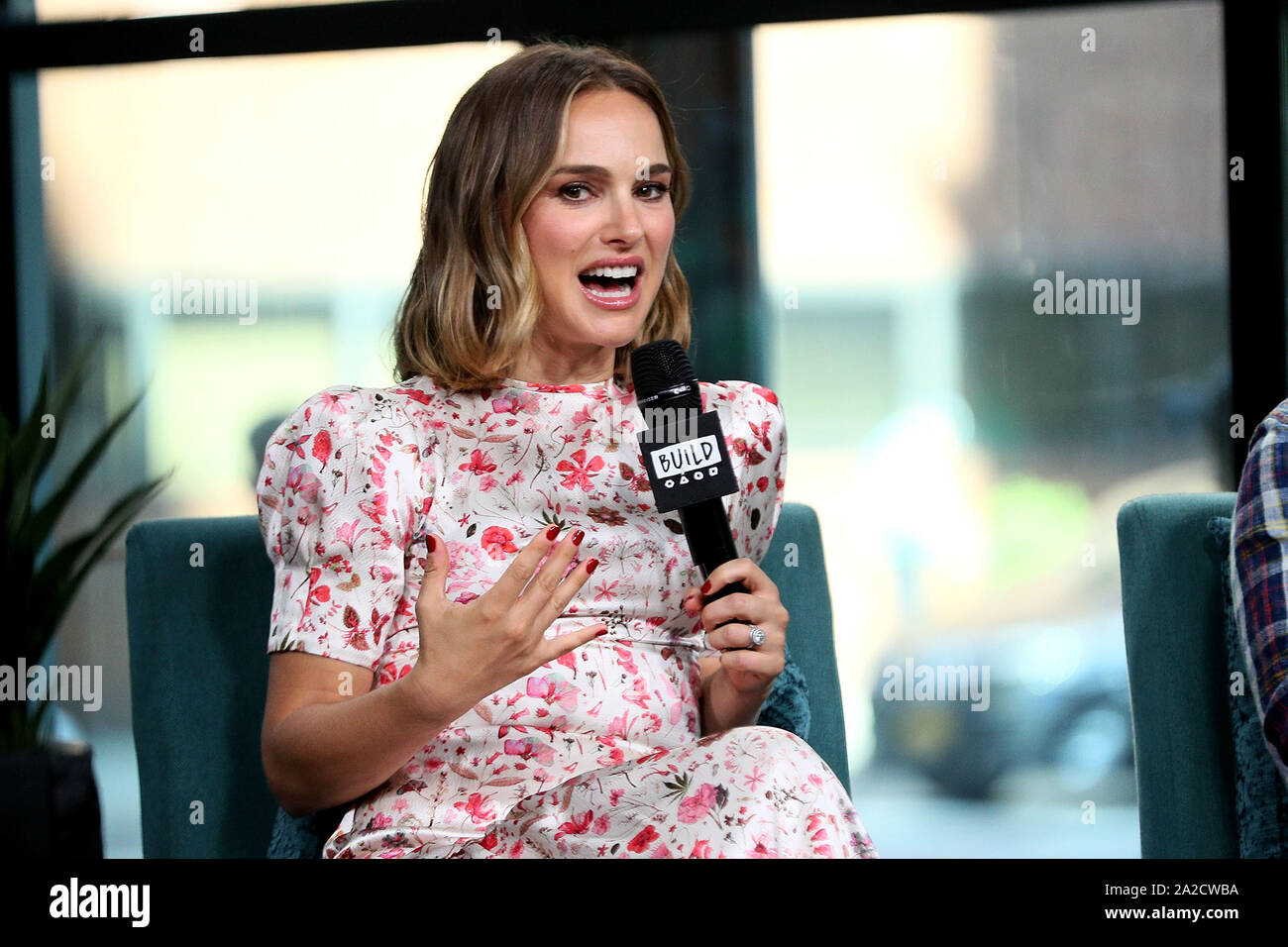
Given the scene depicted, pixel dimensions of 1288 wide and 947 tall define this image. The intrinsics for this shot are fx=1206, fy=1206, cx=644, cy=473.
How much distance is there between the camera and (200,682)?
5.65 ft

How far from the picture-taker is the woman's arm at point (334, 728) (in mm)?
1119

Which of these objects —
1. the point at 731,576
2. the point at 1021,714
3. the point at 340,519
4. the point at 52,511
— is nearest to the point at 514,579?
the point at 731,576

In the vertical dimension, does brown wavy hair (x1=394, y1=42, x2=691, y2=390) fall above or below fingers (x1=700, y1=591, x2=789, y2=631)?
above

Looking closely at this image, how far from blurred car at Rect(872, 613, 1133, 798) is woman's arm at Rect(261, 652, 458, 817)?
10.3 feet

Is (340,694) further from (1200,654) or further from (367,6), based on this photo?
(367,6)

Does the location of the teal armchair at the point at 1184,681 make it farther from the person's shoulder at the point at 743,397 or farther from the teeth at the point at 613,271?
the teeth at the point at 613,271

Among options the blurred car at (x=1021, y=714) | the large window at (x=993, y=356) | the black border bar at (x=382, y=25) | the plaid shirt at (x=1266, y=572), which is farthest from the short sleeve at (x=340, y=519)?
the blurred car at (x=1021, y=714)

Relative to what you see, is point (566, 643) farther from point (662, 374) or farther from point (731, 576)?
point (662, 374)

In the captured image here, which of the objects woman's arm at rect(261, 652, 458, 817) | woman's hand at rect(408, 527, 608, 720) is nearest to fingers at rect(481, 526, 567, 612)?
woman's hand at rect(408, 527, 608, 720)

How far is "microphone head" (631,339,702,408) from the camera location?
118 cm

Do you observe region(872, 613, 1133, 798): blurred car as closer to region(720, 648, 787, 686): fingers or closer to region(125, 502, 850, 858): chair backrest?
region(125, 502, 850, 858): chair backrest

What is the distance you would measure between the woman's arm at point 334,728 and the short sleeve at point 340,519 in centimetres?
3

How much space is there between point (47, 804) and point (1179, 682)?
138cm
